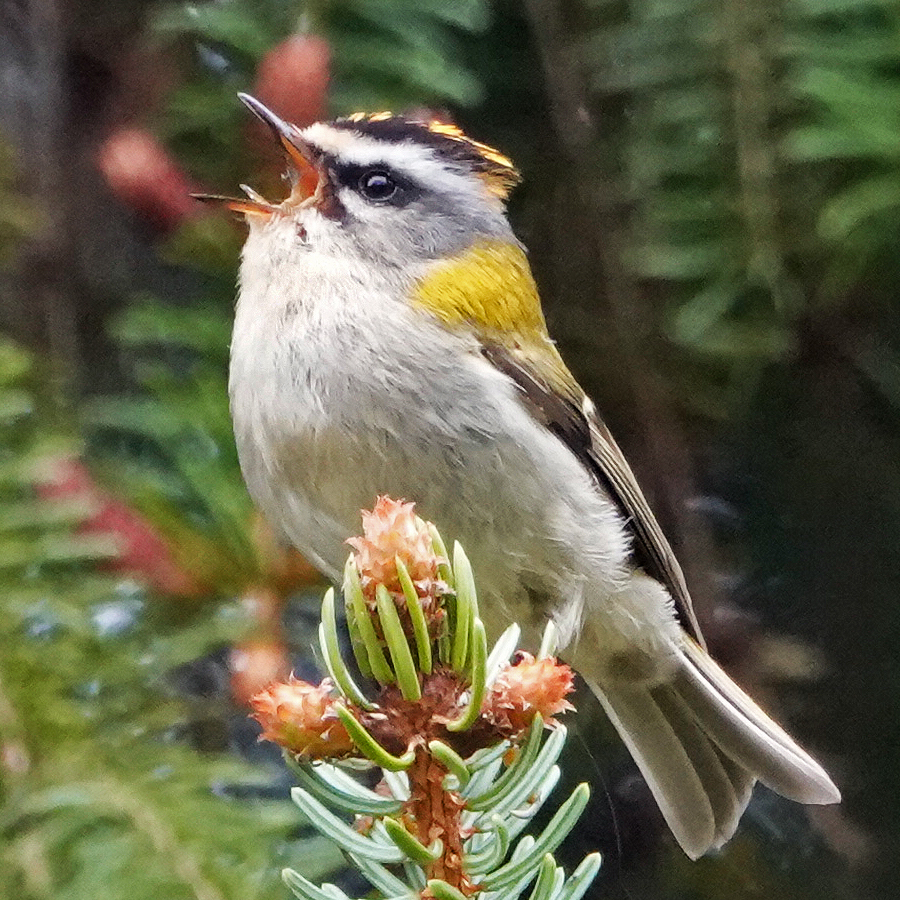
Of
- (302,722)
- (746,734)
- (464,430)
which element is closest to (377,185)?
(464,430)

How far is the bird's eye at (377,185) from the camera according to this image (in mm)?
1135

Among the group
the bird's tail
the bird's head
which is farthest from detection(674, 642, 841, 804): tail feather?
the bird's head

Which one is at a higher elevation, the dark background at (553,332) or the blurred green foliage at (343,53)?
the blurred green foliage at (343,53)

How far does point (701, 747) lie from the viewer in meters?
1.27

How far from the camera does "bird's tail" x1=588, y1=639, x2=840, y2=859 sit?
1.09 m

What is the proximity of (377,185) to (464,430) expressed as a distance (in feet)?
0.86

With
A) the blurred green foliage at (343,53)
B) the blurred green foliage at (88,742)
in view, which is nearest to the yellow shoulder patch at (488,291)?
the blurred green foliage at (343,53)

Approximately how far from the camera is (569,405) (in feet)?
3.85

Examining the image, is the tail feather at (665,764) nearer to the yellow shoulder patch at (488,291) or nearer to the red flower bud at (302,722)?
the yellow shoulder patch at (488,291)

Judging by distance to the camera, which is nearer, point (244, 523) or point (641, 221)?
point (244, 523)

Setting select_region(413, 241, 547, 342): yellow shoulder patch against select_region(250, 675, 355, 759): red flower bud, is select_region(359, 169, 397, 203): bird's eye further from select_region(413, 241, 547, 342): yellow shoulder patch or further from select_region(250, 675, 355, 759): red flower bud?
select_region(250, 675, 355, 759): red flower bud

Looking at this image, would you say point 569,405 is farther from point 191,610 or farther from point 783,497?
point 191,610

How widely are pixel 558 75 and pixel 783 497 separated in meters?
0.40

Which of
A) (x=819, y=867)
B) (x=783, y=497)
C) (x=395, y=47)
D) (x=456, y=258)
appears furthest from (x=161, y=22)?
(x=819, y=867)
